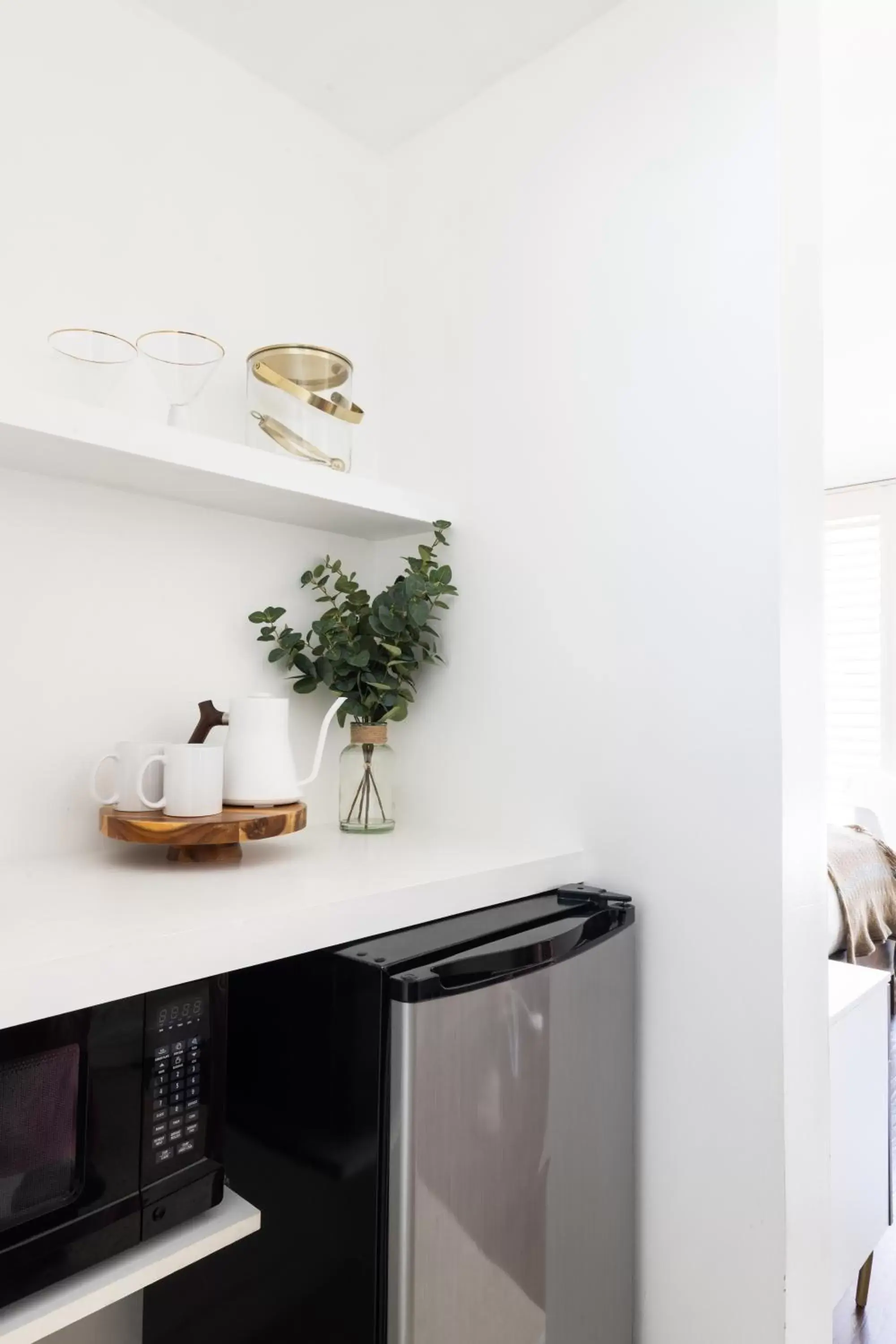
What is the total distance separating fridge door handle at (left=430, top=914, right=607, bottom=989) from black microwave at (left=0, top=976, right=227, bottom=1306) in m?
0.25

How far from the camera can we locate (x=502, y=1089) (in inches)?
39.0

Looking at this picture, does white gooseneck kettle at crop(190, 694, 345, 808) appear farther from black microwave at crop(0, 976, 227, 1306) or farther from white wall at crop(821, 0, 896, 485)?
white wall at crop(821, 0, 896, 485)

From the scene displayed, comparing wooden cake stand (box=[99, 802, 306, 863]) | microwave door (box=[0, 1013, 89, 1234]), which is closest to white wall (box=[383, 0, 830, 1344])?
wooden cake stand (box=[99, 802, 306, 863])

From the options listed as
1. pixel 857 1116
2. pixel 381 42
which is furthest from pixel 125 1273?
pixel 381 42

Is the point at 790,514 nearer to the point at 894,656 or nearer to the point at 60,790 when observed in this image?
the point at 60,790

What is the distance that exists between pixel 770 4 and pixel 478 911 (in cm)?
129

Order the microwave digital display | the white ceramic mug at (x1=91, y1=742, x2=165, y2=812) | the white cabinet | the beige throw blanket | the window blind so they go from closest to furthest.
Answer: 1. the microwave digital display
2. the white ceramic mug at (x1=91, y1=742, x2=165, y2=812)
3. the white cabinet
4. the beige throw blanket
5. the window blind

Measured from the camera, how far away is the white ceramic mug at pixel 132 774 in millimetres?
1180

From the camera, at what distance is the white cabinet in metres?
1.48

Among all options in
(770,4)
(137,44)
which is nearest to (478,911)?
(770,4)

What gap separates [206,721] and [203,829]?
22cm

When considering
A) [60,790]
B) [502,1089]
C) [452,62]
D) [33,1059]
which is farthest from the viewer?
[452,62]

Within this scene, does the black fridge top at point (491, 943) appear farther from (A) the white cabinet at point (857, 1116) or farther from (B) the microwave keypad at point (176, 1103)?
(A) the white cabinet at point (857, 1116)

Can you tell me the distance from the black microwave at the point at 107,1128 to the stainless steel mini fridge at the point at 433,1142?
11 cm
